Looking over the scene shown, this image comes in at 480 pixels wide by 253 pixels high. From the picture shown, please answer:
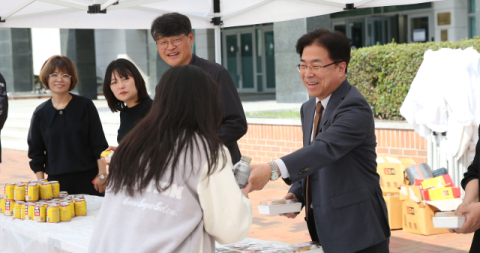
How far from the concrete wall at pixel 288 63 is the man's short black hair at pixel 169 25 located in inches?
326

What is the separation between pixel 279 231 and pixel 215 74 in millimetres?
2825

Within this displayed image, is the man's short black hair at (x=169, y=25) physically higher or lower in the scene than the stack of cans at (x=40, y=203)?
higher

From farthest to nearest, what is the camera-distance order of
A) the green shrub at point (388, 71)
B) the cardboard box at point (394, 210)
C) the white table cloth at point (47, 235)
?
the green shrub at point (388, 71) → the cardboard box at point (394, 210) → the white table cloth at point (47, 235)

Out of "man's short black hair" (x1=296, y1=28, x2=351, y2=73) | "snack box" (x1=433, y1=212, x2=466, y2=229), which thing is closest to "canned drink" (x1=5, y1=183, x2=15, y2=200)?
"man's short black hair" (x1=296, y1=28, x2=351, y2=73)

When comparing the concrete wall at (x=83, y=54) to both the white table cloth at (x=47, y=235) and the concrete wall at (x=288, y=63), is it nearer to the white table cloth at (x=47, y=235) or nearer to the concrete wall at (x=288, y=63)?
the concrete wall at (x=288, y=63)

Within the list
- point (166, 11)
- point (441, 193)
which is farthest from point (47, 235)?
point (441, 193)

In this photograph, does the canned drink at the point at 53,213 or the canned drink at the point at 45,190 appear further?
the canned drink at the point at 45,190

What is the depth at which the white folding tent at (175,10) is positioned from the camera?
4809 millimetres

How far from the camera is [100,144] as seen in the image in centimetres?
416

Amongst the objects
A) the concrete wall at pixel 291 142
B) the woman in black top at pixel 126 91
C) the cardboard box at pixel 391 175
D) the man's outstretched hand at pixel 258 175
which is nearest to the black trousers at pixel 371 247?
the man's outstretched hand at pixel 258 175

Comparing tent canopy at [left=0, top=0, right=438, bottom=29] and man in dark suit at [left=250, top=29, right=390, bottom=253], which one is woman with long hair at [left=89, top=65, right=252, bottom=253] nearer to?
man in dark suit at [left=250, top=29, right=390, bottom=253]

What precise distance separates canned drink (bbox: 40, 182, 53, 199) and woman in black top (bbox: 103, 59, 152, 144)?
0.61 m

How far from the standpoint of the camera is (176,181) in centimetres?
173

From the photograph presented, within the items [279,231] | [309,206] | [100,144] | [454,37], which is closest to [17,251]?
[100,144]
